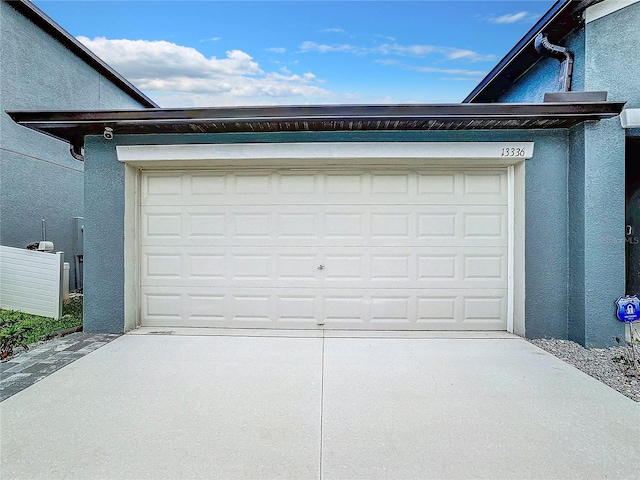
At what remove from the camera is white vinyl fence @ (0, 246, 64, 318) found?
6141 millimetres

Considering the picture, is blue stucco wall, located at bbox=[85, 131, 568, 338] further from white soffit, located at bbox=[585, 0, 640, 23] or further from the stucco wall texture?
white soffit, located at bbox=[585, 0, 640, 23]

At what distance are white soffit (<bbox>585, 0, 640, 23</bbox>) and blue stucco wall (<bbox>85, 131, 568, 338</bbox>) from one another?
60.3 inches

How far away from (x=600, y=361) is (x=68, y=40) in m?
11.8

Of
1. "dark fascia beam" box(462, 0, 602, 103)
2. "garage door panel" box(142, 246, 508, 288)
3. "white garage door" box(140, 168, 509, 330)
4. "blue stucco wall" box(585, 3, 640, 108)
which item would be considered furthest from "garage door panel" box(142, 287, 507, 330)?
"dark fascia beam" box(462, 0, 602, 103)

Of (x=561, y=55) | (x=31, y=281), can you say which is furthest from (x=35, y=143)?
(x=561, y=55)

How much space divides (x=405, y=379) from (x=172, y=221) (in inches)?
163

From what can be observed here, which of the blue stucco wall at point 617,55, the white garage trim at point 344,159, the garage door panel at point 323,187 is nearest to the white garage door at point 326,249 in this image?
the garage door panel at point 323,187

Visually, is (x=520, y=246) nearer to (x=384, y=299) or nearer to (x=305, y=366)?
(x=384, y=299)

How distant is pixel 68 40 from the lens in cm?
850

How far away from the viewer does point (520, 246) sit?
17.2ft

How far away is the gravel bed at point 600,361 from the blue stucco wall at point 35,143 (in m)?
9.88

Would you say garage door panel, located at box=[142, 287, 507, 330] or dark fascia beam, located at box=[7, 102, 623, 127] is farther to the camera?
garage door panel, located at box=[142, 287, 507, 330]

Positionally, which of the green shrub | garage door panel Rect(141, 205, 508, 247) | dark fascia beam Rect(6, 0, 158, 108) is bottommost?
the green shrub

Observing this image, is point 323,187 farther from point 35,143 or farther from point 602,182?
point 35,143
